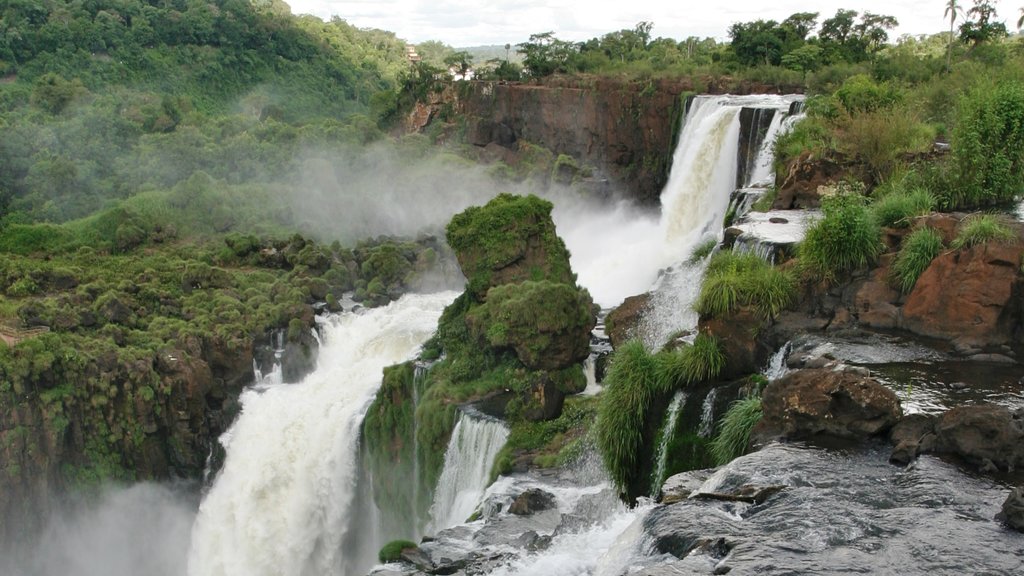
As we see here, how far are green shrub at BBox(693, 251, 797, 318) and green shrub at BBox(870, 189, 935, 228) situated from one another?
1.89 meters

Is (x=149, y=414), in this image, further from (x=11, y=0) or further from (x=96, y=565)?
(x=11, y=0)

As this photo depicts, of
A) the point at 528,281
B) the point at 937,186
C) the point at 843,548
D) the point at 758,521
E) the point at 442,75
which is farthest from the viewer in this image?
the point at 442,75

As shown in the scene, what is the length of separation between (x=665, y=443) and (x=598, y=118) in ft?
93.7

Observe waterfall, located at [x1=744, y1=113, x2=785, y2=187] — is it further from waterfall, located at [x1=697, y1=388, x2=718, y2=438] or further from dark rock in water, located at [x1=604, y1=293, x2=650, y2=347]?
waterfall, located at [x1=697, y1=388, x2=718, y2=438]

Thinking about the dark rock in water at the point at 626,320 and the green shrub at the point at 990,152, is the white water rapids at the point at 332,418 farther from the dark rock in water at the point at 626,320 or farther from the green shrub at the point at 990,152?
the green shrub at the point at 990,152

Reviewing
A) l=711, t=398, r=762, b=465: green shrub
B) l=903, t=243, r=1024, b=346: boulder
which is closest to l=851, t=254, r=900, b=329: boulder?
l=903, t=243, r=1024, b=346: boulder

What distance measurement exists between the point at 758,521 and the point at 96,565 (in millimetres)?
19862

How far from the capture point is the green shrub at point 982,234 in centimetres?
1266

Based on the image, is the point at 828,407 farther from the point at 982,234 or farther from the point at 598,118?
the point at 598,118

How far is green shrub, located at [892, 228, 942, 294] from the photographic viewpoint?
42.8 ft

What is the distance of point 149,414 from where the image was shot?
23.6m

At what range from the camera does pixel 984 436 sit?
963 cm

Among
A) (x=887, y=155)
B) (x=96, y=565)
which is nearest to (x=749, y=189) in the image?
(x=887, y=155)

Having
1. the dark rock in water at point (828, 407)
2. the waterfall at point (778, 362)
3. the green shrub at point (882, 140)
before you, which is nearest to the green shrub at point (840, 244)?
the waterfall at point (778, 362)
